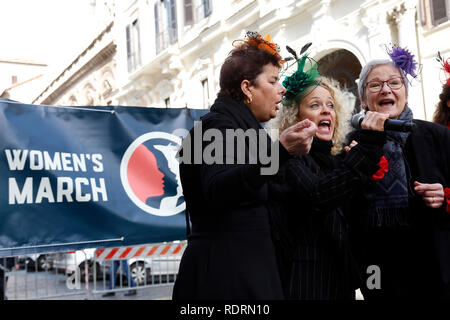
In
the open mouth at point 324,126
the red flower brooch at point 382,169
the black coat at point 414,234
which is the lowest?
the black coat at point 414,234

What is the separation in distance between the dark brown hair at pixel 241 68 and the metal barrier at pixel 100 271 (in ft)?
13.1

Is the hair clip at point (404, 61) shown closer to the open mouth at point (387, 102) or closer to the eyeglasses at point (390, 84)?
the eyeglasses at point (390, 84)

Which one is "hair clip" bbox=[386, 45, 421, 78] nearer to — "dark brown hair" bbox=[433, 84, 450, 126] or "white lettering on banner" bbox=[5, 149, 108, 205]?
"dark brown hair" bbox=[433, 84, 450, 126]

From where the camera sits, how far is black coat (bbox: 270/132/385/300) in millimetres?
2105

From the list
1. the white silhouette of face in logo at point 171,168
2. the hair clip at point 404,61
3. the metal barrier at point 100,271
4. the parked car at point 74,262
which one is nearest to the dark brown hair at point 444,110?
the hair clip at point 404,61

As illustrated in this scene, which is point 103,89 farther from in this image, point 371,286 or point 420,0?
point 371,286

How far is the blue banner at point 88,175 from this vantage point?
4.77m

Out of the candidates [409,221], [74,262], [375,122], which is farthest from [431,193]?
[74,262]

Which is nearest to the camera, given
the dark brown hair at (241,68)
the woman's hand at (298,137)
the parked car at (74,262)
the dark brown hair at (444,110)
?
the woman's hand at (298,137)

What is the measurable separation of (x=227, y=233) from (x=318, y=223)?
50 cm

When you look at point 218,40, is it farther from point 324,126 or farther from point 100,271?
point 324,126

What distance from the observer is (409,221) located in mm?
2395

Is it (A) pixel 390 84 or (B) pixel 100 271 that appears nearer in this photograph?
(A) pixel 390 84
